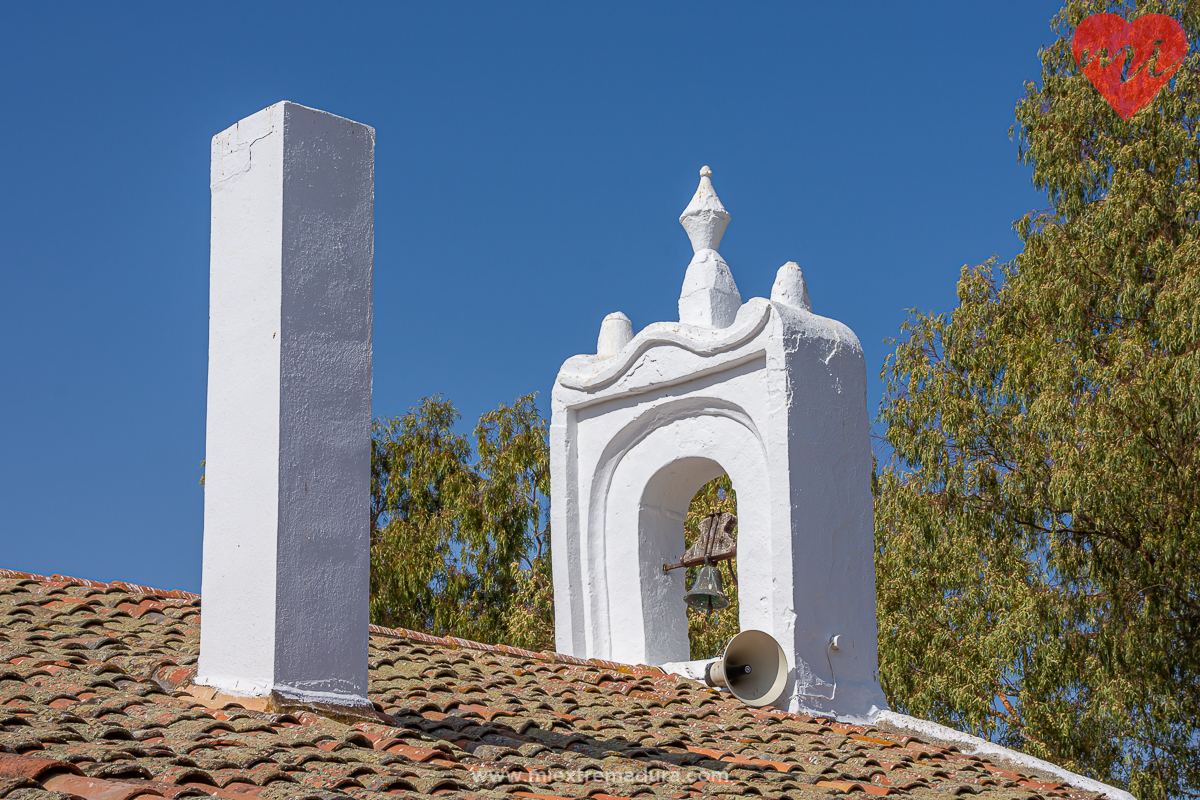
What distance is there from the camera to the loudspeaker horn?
723cm

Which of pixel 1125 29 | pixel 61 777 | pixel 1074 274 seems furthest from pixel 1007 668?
pixel 61 777

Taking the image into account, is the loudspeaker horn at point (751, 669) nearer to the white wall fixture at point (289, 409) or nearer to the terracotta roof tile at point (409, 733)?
the terracotta roof tile at point (409, 733)

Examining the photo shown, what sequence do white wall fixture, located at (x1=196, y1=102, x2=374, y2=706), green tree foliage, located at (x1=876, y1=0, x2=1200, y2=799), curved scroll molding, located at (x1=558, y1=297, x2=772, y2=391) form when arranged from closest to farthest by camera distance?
1. white wall fixture, located at (x1=196, y1=102, x2=374, y2=706)
2. curved scroll molding, located at (x1=558, y1=297, x2=772, y2=391)
3. green tree foliage, located at (x1=876, y1=0, x2=1200, y2=799)

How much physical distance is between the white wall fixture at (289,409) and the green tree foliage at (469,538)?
500 inches

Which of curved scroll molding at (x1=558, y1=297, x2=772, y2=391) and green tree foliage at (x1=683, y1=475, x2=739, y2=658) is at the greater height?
curved scroll molding at (x1=558, y1=297, x2=772, y2=391)

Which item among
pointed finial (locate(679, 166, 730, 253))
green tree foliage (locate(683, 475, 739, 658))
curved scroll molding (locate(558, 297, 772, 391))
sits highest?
pointed finial (locate(679, 166, 730, 253))

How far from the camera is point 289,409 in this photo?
511 centimetres

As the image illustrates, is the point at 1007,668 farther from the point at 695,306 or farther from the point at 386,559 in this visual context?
the point at 386,559

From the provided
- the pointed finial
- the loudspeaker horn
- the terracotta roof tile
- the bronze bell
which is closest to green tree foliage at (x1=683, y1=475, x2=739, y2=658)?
the pointed finial

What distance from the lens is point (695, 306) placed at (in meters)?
8.46

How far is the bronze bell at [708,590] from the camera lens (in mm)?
8102

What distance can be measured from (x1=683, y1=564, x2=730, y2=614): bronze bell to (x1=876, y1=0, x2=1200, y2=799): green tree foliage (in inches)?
204

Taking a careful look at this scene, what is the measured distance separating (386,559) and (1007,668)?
882 cm

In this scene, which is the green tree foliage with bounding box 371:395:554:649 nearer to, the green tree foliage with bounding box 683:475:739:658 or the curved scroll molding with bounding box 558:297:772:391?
the green tree foliage with bounding box 683:475:739:658
